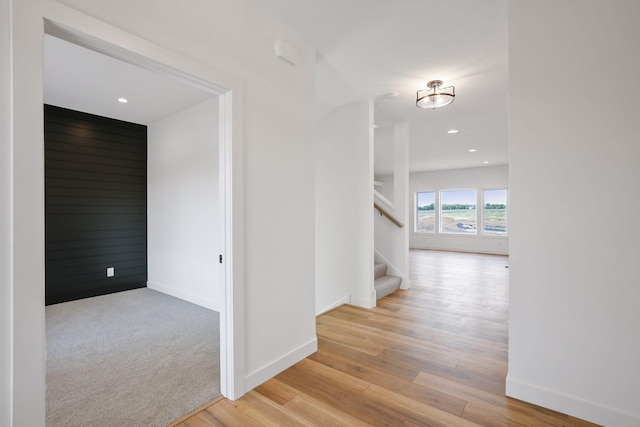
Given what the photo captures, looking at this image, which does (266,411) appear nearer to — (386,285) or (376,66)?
(386,285)

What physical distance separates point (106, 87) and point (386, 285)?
4.31m

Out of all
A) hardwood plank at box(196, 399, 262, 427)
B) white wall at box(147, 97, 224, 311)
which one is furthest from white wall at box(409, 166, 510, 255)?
Answer: hardwood plank at box(196, 399, 262, 427)

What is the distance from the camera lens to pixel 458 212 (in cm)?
961

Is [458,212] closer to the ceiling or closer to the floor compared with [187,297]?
closer to the ceiling

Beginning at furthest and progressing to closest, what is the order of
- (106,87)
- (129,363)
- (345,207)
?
(345,207) → (106,87) → (129,363)

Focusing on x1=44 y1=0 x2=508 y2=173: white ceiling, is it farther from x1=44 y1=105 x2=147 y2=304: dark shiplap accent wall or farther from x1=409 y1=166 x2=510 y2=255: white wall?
x1=409 y1=166 x2=510 y2=255: white wall

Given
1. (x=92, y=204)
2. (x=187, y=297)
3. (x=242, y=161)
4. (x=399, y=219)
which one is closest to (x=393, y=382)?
(x=242, y=161)

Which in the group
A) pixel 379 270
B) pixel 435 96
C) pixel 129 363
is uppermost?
pixel 435 96

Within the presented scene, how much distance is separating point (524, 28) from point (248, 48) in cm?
180

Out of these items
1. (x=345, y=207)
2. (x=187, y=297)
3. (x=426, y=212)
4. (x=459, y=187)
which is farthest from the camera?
(x=426, y=212)

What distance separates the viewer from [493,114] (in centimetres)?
423

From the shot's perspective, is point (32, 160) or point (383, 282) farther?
point (383, 282)

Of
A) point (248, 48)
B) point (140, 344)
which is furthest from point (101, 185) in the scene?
point (248, 48)

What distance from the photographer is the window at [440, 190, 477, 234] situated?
9320 mm
